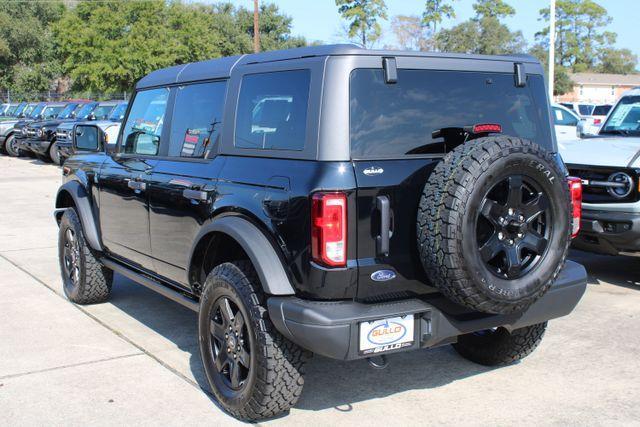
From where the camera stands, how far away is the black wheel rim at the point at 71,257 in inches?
237

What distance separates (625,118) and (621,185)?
1996 mm

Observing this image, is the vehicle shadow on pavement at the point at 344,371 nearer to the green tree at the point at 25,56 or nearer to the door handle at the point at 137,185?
the door handle at the point at 137,185

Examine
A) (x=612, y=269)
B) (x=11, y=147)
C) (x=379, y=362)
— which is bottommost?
(x=612, y=269)

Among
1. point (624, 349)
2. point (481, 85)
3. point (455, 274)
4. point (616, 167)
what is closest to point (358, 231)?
point (455, 274)

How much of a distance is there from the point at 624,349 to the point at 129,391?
335 centimetres

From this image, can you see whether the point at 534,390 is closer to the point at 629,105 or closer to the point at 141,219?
the point at 141,219

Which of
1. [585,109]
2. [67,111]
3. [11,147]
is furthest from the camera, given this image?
[585,109]

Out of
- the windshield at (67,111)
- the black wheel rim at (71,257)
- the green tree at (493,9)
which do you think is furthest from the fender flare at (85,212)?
the green tree at (493,9)

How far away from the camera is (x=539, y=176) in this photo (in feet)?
11.3

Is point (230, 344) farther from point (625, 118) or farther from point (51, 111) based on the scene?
point (51, 111)

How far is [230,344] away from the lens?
3.85m

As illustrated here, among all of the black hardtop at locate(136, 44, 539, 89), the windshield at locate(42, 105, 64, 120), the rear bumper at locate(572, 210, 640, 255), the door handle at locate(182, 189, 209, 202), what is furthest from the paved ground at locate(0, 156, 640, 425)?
the windshield at locate(42, 105, 64, 120)

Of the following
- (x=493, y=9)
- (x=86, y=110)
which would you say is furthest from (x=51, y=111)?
(x=493, y=9)

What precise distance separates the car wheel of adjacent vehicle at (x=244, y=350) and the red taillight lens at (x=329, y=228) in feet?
1.62
